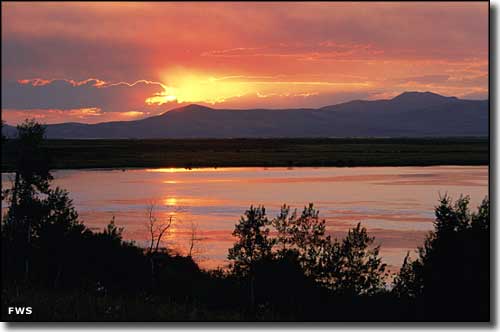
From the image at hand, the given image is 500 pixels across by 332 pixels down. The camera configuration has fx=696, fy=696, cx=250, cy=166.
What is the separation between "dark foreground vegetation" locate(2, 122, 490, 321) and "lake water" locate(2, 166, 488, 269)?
3.00 metres

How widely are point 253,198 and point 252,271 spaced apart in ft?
A: 60.8

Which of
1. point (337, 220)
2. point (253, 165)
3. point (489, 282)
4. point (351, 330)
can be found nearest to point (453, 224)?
point (489, 282)

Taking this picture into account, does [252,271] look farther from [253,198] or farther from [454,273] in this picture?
[253,198]

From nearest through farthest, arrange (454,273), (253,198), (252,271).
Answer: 1. (454,273)
2. (252,271)
3. (253,198)

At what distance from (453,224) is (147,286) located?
804 centimetres

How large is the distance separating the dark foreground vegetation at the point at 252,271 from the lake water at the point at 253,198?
300 cm

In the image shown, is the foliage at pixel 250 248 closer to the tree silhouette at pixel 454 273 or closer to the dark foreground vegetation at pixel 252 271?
the dark foreground vegetation at pixel 252 271

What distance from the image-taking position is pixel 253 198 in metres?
36.8

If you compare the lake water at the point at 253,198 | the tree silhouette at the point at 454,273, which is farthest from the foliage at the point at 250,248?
the tree silhouette at the point at 454,273

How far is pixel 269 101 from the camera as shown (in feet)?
50.6

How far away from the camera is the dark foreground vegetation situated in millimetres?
11620

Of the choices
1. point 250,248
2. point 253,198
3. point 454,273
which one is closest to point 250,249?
point 250,248

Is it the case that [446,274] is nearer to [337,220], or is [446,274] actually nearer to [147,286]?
[147,286]

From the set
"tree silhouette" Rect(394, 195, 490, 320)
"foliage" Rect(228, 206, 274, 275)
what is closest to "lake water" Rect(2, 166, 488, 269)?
"foliage" Rect(228, 206, 274, 275)
